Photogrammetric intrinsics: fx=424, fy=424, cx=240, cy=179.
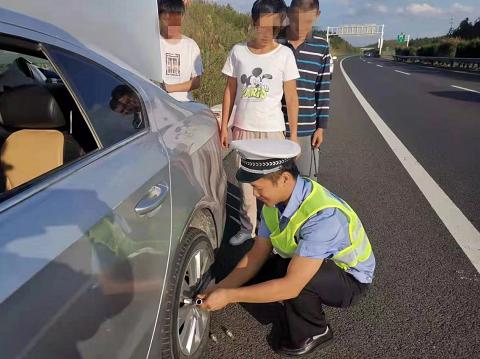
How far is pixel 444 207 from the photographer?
155 inches

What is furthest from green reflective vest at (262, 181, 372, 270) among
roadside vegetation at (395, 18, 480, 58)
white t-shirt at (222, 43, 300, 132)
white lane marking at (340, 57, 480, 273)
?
roadside vegetation at (395, 18, 480, 58)

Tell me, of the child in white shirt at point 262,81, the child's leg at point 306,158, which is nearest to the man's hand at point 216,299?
the child in white shirt at point 262,81

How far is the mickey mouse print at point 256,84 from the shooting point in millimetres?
2775

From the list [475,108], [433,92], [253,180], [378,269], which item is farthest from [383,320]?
[433,92]

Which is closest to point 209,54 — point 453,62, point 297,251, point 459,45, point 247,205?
point 247,205

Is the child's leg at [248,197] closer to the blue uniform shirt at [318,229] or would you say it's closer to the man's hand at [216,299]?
the blue uniform shirt at [318,229]

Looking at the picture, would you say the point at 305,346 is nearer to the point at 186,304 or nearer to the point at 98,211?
the point at 186,304

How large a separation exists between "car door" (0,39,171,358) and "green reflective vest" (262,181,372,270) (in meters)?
0.65

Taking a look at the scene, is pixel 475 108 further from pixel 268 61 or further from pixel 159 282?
pixel 159 282

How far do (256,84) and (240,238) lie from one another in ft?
3.81

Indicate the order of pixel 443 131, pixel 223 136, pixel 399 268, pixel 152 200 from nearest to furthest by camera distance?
pixel 152 200
pixel 399 268
pixel 223 136
pixel 443 131

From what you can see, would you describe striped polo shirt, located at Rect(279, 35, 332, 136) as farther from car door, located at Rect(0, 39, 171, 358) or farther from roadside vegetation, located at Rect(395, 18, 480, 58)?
roadside vegetation, located at Rect(395, 18, 480, 58)

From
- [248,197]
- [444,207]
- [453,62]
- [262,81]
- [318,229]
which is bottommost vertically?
[453,62]

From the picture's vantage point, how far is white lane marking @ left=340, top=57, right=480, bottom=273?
10.5 feet
